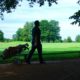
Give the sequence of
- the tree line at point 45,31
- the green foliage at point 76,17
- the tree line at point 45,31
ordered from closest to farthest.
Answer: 1. the green foliage at point 76,17
2. the tree line at point 45,31
3. the tree line at point 45,31

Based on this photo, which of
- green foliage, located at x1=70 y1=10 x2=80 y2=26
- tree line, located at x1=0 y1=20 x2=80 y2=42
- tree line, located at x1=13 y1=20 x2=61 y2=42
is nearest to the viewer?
green foliage, located at x1=70 y1=10 x2=80 y2=26

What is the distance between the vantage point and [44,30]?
141 metres

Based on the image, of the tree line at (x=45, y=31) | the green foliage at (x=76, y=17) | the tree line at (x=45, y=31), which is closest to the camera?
the green foliage at (x=76, y=17)

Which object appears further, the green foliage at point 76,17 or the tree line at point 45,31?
the tree line at point 45,31

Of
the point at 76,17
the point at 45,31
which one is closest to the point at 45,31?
the point at 45,31

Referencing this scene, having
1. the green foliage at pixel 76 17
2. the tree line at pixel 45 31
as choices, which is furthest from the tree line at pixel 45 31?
the green foliage at pixel 76 17

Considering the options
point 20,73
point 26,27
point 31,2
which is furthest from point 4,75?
point 26,27

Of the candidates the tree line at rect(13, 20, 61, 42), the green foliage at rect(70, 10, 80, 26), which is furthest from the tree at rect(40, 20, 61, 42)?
the green foliage at rect(70, 10, 80, 26)

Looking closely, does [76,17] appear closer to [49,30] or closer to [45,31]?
[45,31]

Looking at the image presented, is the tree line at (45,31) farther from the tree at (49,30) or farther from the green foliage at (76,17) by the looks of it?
the green foliage at (76,17)

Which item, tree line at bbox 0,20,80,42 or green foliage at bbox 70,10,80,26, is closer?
green foliage at bbox 70,10,80,26

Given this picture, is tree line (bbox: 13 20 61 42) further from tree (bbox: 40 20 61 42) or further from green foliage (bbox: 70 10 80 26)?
green foliage (bbox: 70 10 80 26)

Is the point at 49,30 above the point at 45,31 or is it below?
above

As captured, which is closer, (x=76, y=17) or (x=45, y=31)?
(x=76, y=17)
